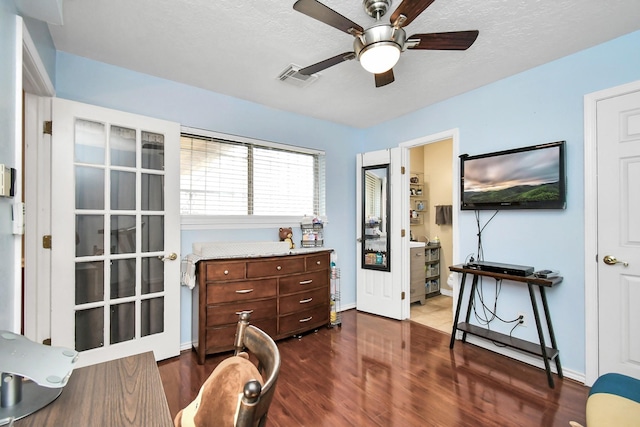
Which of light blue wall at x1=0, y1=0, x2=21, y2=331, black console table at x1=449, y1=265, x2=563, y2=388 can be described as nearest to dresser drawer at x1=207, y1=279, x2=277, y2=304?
light blue wall at x1=0, y1=0, x2=21, y2=331

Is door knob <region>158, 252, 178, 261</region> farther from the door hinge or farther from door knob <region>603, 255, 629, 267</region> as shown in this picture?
door knob <region>603, 255, 629, 267</region>

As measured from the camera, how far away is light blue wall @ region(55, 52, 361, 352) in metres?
2.50

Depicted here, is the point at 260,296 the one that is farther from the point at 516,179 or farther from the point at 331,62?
the point at 516,179

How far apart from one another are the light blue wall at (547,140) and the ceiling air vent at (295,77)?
1656 mm

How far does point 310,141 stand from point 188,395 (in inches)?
119

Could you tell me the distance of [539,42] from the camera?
7.36 feet

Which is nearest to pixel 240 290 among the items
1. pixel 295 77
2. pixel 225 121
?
pixel 225 121

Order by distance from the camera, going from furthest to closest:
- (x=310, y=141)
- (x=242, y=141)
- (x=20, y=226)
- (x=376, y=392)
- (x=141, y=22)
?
(x=310, y=141) < (x=242, y=141) < (x=376, y=392) < (x=141, y=22) < (x=20, y=226)

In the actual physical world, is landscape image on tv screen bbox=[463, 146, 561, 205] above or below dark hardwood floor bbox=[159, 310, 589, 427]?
above

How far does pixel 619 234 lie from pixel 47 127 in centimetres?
437

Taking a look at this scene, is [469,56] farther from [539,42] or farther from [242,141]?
[242,141]

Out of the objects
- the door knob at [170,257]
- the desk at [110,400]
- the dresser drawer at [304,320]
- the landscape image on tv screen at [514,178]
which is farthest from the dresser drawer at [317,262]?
the desk at [110,400]

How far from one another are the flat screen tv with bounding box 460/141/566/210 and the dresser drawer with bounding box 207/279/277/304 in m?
2.20

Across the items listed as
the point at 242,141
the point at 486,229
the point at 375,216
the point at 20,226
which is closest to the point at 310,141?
the point at 242,141
